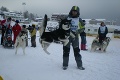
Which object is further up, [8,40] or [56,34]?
[56,34]

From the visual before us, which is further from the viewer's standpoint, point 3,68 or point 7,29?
point 7,29

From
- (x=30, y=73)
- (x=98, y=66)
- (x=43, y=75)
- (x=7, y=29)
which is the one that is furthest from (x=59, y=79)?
(x=7, y=29)

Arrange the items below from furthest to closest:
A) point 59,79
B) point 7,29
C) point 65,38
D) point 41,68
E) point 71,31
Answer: point 7,29 < point 41,68 < point 71,31 < point 65,38 < point 59,79

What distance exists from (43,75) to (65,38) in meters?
1.20

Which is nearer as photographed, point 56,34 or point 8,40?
point 56,34

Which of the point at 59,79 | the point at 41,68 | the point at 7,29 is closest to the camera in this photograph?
the point at 59,79

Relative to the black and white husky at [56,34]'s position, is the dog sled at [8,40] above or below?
below

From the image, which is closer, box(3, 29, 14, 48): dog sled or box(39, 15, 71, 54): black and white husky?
box(39, 15, 71, 54): black and white husky

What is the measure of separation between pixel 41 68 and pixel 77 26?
1.76 meters

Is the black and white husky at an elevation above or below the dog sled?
above

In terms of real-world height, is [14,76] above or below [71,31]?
below

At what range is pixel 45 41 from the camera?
5.36 m

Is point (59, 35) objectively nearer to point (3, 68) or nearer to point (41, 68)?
point (41, 68)

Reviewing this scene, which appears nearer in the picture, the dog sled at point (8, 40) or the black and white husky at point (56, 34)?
the black and white husky at point (56, 34)
